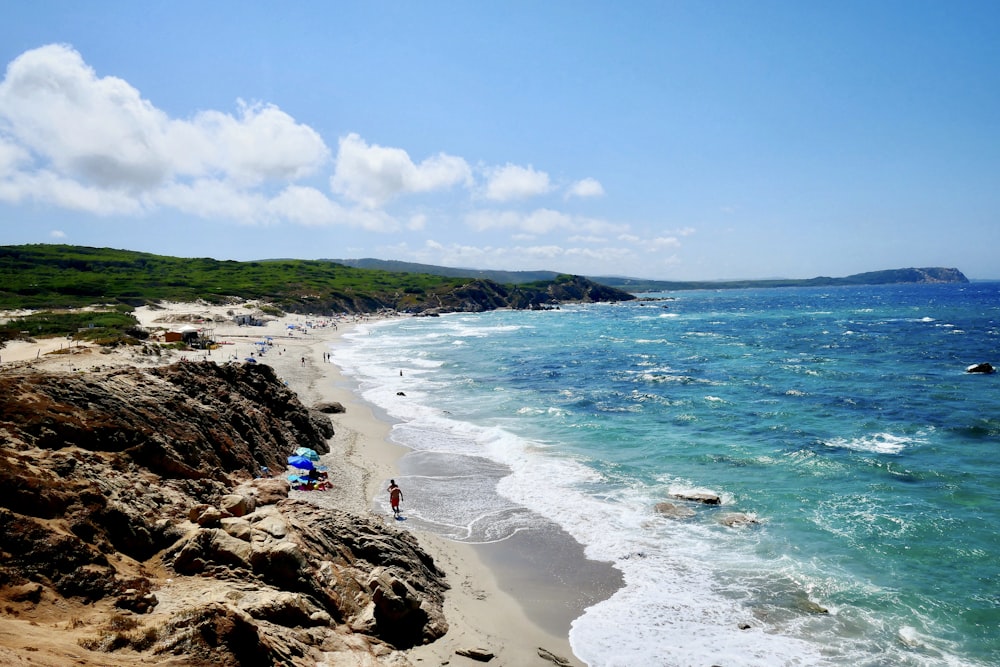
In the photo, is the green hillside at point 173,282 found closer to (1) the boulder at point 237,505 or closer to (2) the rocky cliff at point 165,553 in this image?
(2) the rocky cliff at point 165,553

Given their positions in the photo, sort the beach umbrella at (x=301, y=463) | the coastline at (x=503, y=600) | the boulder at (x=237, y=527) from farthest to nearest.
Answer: the beach umbrella at (x=301, y=463), the coastline at (x=503, y=600), the boulder at (x=237, y=527)

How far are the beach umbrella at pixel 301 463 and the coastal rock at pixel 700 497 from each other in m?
15.1

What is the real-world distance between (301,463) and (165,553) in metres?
11.9

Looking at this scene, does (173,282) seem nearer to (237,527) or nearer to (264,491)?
(264,491)

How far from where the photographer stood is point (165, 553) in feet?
37.8

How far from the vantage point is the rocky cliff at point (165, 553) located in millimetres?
8734

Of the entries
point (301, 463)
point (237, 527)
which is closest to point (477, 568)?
point (237, 527)

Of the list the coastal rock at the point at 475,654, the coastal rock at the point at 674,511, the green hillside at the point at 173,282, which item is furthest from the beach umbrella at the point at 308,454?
the green hillside at the point at 173,282

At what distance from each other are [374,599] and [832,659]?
10783 millimetres

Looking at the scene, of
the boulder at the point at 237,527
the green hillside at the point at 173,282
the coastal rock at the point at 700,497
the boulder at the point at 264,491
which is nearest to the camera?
the boulder at the point at 237,527

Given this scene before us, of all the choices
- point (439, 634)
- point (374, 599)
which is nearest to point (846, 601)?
point (439, 634)

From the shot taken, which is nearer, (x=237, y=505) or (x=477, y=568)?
(x=237, y=505)

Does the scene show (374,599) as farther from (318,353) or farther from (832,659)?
(318,353)

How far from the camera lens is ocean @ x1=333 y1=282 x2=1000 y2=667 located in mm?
14422
